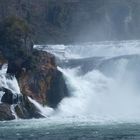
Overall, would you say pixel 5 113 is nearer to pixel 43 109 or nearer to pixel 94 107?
pixel 43 109

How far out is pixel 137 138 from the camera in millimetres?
82250

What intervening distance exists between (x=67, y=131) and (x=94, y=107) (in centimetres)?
2597

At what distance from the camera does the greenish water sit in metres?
84.6

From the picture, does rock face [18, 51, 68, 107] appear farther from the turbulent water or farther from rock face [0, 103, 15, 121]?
rock face [0, 103, 15, 121]

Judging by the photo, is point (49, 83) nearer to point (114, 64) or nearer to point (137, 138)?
point (114, 64)

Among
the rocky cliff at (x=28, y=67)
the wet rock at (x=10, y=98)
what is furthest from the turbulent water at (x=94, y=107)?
the wet rock at (x=10, y=98)

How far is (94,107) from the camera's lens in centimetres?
11488

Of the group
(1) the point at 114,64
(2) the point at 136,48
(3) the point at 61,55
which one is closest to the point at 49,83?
(1) the point at 114,64

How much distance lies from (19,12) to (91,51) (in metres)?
36.3

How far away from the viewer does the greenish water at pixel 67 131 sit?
8462 cm

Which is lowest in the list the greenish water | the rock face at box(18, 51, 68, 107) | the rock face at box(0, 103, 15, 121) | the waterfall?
the greenish water

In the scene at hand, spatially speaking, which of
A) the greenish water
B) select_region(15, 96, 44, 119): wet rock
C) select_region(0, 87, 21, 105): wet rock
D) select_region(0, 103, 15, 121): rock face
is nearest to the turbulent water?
the greenish water

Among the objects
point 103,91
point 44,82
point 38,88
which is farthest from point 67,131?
point 103,91

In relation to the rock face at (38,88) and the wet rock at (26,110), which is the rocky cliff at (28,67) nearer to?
the rock face at (38,88)
